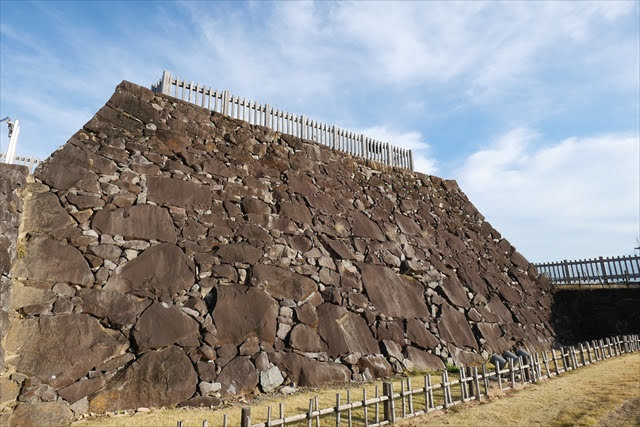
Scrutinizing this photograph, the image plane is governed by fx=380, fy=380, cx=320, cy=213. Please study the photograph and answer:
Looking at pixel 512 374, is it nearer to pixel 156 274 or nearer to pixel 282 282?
pixel 282 282

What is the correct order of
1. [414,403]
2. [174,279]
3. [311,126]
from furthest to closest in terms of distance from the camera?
1. [311,126]
2. [174,279]
3. [414,403]

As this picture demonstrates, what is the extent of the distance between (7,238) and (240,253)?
371 centimetres

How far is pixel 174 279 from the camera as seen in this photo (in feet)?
22.1

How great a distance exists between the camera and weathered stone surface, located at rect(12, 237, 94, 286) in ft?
18.7

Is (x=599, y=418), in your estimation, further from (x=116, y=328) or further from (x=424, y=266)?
(x=116, y=328)

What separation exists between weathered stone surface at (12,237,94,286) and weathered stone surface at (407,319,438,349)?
6.73m

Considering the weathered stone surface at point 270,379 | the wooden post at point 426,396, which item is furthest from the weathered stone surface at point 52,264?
the wooden post at point 426,396

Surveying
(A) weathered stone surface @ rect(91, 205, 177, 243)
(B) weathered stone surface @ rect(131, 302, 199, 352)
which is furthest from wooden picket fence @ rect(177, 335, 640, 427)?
(A) weathered stone surface @ rect(91, 205, 177, 243)

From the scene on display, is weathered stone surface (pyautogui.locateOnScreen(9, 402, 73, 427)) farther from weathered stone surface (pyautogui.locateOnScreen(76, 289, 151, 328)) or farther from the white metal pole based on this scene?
the white metal pole

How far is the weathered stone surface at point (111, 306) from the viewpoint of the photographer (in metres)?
5.86

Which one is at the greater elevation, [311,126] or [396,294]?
[311,126]

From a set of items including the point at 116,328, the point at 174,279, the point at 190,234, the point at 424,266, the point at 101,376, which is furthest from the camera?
the point at 424,266

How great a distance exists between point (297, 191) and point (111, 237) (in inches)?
183

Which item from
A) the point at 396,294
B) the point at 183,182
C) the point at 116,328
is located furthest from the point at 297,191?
the point at 116,328
